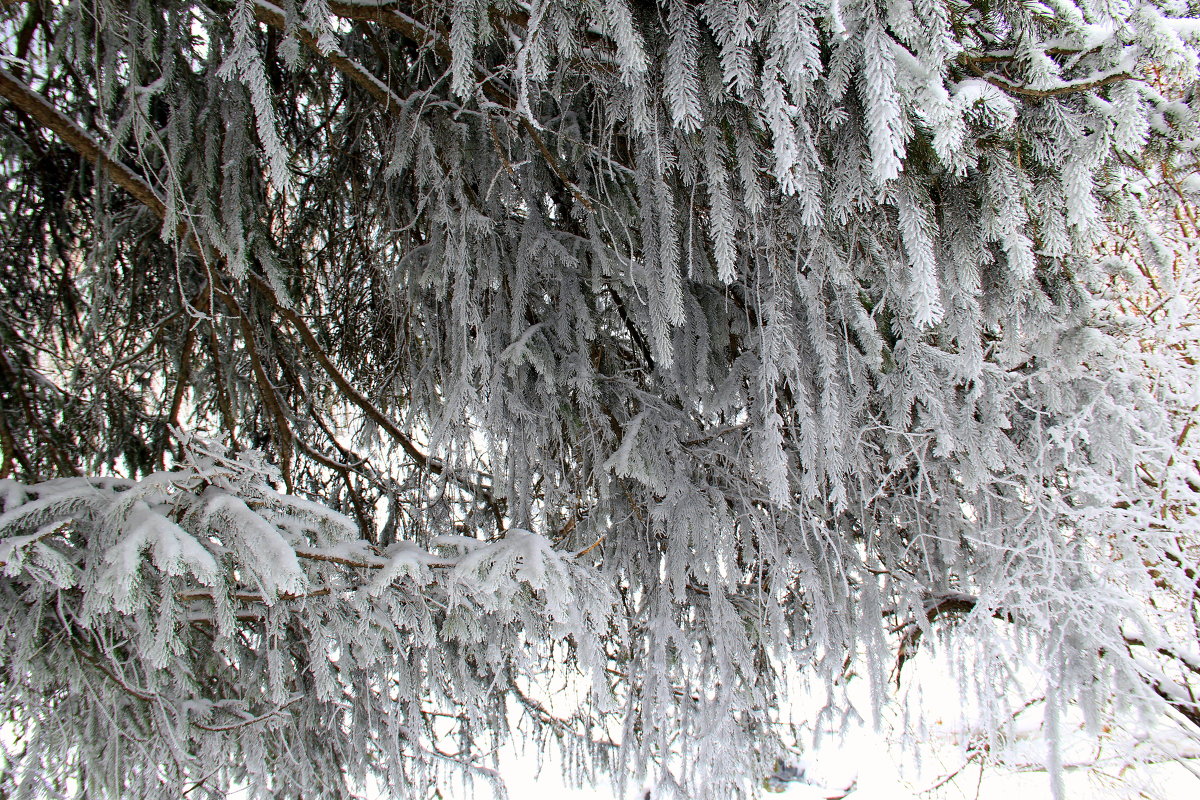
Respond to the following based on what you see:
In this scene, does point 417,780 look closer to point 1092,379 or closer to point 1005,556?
point 1005,556

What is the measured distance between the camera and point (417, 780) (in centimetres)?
259

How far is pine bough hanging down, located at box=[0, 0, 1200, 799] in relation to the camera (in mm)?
1444

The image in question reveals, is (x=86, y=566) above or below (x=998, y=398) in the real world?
below

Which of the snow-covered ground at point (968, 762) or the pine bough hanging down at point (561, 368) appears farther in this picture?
the snow-covered ground at point (968, 762)

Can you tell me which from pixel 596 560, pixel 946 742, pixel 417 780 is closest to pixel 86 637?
pixel 417 780

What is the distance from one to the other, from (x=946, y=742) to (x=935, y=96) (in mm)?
5078

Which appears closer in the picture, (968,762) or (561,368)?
(561,368)

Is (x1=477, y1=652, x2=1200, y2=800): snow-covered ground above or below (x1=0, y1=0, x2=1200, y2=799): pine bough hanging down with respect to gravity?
below

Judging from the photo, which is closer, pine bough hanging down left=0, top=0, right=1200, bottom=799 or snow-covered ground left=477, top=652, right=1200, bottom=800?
pine bough hanging down left=0, top=0, right=1200, bottom=799

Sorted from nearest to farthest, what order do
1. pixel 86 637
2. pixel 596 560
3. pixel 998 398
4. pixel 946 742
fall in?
1. pixel 86 637
2. pixel 998 398
3. pixel 596 560
4. pixel 946 742

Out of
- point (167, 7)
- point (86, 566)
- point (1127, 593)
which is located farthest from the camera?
point (1127, 593)

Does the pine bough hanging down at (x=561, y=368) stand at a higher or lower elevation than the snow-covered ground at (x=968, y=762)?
higher

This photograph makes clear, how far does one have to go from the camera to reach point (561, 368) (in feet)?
6.84

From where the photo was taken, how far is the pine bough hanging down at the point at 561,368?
4.74 feet
